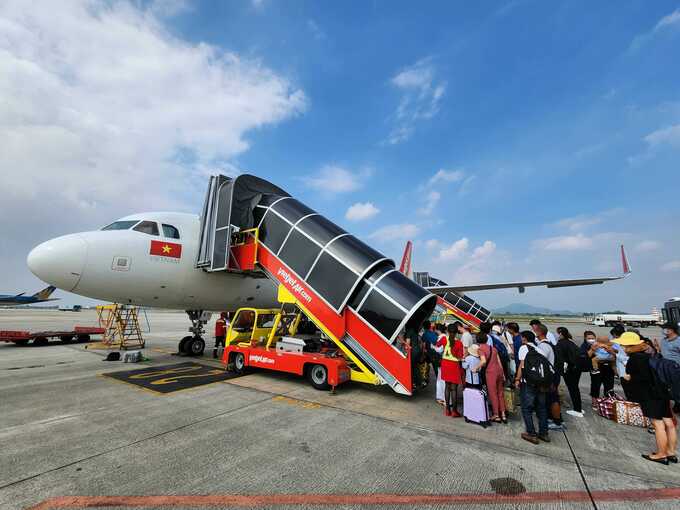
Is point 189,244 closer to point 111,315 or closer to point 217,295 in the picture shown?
point 217,295

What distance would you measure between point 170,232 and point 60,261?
113 inches

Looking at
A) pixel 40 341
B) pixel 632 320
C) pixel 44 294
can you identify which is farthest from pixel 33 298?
pixel 632 320

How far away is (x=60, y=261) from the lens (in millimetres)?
8078

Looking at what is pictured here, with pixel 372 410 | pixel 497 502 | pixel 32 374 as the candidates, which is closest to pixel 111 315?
pixel 32 374

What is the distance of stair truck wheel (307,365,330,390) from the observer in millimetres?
7578

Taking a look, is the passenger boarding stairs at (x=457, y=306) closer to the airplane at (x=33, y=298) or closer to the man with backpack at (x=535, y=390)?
the man with backpack at (x=535, y=390)

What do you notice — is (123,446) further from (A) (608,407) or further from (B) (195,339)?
(A) (608,407)

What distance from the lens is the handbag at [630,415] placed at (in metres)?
6.13

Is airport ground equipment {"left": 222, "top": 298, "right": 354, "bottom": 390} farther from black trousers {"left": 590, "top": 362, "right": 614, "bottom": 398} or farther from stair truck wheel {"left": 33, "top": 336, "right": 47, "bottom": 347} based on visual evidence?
stair truck wheel {"left": 33, "top": 336, "right": 47, "bottom": 347}

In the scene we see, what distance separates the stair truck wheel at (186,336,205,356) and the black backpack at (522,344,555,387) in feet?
38.7

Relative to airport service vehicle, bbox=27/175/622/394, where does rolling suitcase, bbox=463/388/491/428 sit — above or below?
below

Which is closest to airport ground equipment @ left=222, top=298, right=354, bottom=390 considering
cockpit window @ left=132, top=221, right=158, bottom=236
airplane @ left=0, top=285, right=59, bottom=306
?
cockpit window @ left=132, top=221, right=158, bottom=236

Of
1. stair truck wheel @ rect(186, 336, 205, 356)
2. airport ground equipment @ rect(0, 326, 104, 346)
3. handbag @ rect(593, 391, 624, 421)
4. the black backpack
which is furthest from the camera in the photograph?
airport ground equipment @ rect(0, 326, 104, 346)

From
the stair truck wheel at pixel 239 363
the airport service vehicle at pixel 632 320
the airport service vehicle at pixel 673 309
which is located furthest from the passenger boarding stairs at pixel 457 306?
the airport service vehicle at pixel 632 320
